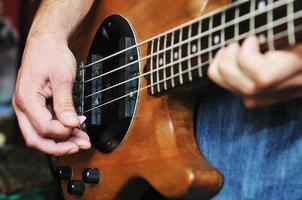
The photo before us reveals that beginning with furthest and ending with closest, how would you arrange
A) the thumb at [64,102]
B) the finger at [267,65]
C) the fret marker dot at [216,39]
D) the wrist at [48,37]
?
the wrist at [48,37], the thumb at [64,102], the fret marker dot at [216,39], the finger at [267,65]

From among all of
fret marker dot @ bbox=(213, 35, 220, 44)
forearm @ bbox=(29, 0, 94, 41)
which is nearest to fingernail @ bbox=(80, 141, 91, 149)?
forearm @ bbox=(29, 0, 94, 41)

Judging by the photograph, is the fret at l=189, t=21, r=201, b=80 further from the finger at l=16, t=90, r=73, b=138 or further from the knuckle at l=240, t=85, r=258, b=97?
the finger at l=16, t=90, r=73, b=138

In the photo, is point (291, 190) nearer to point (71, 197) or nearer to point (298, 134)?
point (298, 134)

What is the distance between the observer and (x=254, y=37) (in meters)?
0.54

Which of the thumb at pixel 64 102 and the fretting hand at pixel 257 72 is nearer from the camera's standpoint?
the fretting hand at pixel 257 72

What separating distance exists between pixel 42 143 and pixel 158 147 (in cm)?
22

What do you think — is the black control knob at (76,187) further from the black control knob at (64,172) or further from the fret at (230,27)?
the fret at (230,27)

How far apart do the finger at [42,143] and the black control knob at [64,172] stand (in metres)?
0.12

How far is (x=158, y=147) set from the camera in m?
0.74

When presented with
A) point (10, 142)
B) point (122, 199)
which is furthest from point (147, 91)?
point (10, 142)

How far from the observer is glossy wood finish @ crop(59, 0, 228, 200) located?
2.23 feet

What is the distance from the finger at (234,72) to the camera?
0.54 m

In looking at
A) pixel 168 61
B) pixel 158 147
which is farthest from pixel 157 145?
pixel 168 61

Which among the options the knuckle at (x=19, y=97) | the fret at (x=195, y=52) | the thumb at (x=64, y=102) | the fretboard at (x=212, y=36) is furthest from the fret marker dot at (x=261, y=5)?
the knuckle at (x=19, y=97)
